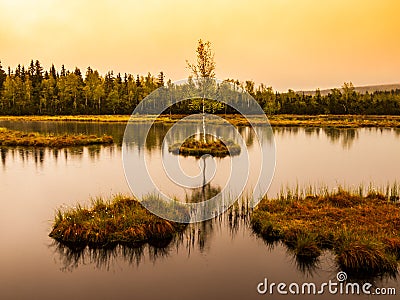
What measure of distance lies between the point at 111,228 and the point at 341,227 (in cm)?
793

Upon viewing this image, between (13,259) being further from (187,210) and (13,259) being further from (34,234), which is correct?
(187,210)

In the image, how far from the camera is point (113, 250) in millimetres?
12359

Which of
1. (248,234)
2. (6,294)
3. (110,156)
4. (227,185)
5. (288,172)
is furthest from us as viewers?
(110,156)

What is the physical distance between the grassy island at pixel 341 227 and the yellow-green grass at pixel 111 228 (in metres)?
3.54

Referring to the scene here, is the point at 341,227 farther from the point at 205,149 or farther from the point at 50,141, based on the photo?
the point at 50,141

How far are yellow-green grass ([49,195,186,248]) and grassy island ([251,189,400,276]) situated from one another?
3537 millimetres

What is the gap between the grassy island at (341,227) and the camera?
10930mm

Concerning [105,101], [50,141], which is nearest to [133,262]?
[50,141]

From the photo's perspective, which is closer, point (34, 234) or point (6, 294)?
point (6, 294)

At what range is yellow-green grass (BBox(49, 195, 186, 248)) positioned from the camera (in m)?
12.9

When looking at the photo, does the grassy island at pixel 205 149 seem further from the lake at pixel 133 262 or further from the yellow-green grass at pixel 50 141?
the lake at pixel 133 262

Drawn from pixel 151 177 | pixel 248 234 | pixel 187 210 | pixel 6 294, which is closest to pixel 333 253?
pixel 248 234

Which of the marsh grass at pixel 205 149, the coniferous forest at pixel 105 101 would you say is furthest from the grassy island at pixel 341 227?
the coniferous forest at pixel 105 101

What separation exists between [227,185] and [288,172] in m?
6.31
